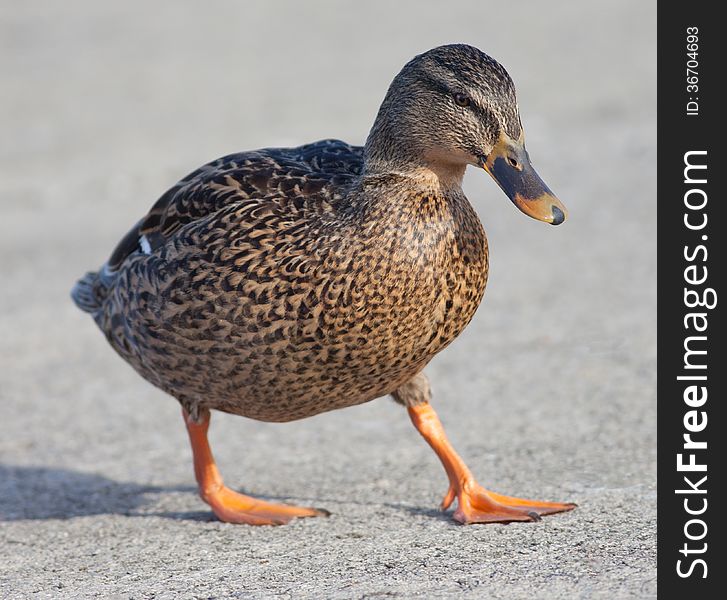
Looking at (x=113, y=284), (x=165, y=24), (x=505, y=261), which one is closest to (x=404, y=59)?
(x=165, y=24)

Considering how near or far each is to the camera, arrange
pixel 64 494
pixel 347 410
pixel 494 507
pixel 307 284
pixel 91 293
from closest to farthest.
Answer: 1. pixel 307 284
2. pixel 494 507
3. pixel 91 293
4. pixel 64 494
5. pixel 347 410

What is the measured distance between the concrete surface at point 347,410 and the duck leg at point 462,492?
0.27 ft

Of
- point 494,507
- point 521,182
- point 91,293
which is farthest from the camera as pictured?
point 91,293

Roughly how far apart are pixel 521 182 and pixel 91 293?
7.58ft

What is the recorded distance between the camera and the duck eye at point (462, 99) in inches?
156

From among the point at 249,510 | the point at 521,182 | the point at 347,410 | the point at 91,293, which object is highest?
the point at 521,182

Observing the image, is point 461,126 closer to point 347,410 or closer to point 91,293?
point 91,293

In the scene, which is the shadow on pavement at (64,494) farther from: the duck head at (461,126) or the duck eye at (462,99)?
the duck eye at (462,99)

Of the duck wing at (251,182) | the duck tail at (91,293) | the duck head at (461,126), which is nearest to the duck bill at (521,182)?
the duck head at (461,126)

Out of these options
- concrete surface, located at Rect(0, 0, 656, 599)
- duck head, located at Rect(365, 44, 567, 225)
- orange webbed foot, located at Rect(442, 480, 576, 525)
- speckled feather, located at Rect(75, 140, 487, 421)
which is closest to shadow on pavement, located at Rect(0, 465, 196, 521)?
concrete surface, located at Rect(0, 0, 656, 599)

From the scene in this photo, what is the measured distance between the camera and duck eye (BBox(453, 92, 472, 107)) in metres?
3.96

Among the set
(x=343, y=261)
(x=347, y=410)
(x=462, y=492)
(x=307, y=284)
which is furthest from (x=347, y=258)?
(x=347, y=410)

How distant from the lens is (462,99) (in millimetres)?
3973

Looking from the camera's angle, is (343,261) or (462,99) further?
(343,261)
